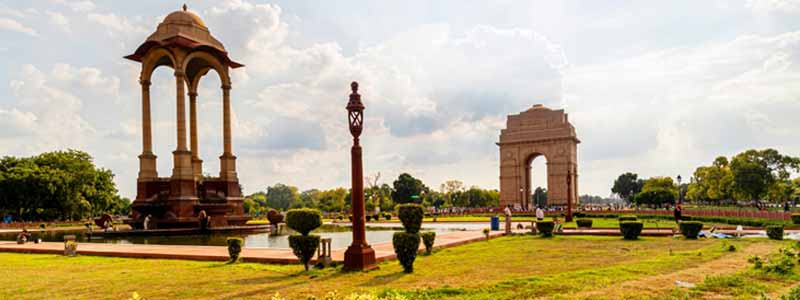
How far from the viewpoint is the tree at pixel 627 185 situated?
420 feet

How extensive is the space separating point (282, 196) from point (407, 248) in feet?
421

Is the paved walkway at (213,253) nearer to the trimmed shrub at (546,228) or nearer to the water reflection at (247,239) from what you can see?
the water reflection at (247,239)

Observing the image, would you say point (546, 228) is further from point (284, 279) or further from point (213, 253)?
point (284, 279)

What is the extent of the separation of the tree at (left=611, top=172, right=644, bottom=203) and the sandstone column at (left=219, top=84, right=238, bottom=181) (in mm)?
113188

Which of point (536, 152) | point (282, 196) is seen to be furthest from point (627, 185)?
point (282, 196)

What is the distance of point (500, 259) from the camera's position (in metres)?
12.2

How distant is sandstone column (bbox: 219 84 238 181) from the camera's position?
32406 millimetres

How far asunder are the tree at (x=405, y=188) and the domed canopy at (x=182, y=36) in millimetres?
53700

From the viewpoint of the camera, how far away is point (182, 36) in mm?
30312

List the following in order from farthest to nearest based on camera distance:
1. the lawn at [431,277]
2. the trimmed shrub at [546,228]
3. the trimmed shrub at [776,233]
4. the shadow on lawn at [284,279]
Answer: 1. the trimmed shrub at [546,228]
2. the trimmed shrub at [776,233]
3. the shadow on lawn at [284,279]
4. the lawn at [431,277]

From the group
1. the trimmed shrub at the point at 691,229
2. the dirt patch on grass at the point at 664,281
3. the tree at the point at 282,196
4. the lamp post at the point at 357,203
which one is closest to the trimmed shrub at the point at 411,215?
the lamp post at the point at 357,203

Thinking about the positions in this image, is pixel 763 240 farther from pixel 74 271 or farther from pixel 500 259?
pixel 74 271

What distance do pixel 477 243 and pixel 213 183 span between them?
63.4ft

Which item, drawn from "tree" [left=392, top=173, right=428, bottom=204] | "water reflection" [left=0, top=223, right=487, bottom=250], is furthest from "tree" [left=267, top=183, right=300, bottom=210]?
"water reflection" [left=0, top=223, right=487, bottom=250]
